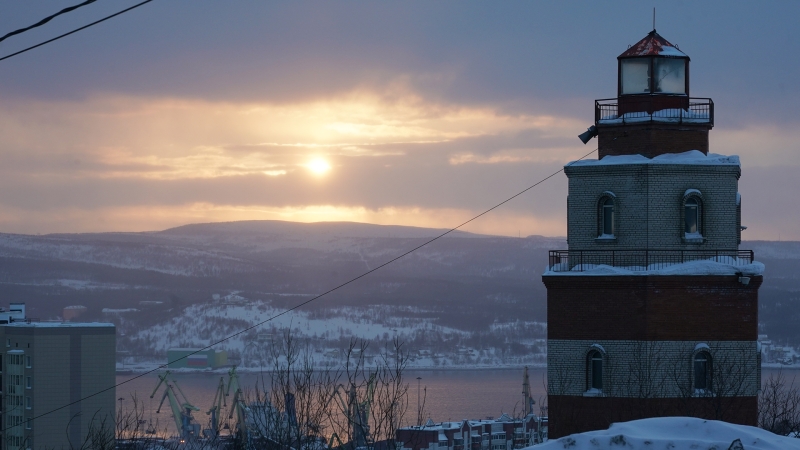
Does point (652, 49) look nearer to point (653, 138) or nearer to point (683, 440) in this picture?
Answer: point (653, 138)

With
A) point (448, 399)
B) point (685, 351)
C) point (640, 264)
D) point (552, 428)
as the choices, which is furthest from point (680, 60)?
point (448, 399)

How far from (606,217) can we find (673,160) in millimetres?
1897

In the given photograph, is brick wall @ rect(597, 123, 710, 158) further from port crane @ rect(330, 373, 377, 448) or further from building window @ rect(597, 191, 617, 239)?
port crane @ rect(330, 373, 377, 448)

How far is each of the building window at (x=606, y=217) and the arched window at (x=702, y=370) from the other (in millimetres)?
3166

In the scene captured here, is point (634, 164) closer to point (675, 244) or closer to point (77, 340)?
point (675, 244)

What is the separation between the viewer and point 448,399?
165m

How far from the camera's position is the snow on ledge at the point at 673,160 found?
81.5 ft

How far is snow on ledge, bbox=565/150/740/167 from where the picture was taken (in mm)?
24828

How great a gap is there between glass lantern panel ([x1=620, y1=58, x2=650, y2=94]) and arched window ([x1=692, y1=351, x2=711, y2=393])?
596cm

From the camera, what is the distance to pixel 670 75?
2570cm

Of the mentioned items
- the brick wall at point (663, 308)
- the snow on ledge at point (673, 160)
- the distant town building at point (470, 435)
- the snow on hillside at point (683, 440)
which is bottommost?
the distant town building at point (470, 435)

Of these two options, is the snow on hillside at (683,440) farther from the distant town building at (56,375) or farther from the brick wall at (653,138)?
the distant town building at (56,375)

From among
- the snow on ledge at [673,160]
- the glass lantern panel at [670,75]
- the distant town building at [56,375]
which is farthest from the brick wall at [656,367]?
the distant town building at [56,375]

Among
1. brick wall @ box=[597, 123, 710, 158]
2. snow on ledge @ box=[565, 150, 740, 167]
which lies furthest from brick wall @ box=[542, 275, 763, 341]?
brick wall @ box=[597, 123, 710, 158]
